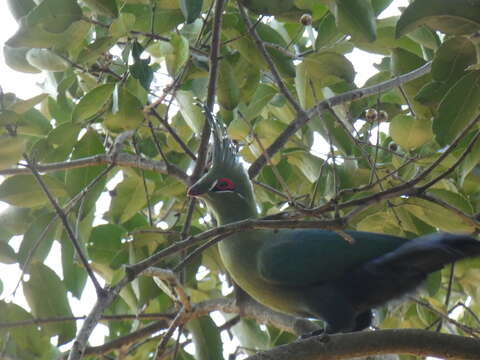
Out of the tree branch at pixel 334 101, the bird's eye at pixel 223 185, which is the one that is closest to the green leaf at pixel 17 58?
the bird's eye at pixel 223 185

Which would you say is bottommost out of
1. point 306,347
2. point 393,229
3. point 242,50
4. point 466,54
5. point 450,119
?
point 306,347

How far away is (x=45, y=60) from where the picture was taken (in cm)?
239

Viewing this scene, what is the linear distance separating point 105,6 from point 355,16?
73 cm

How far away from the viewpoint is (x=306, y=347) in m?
1.91

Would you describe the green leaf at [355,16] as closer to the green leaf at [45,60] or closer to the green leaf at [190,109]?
the green leaf at [190,109]

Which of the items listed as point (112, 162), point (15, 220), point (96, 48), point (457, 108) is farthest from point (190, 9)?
point (15, 220)

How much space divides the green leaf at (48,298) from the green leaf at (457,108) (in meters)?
1.30

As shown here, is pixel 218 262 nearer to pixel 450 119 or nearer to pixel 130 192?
pixel 130 192

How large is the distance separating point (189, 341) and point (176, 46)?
130cm

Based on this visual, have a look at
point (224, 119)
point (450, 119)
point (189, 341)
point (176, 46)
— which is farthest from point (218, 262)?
point (450, 119)

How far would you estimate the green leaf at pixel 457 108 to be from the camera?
1954mm

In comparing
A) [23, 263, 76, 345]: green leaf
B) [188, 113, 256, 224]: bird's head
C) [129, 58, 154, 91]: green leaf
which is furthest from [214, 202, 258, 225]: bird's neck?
[129, 58, 154, 91]: green leaf

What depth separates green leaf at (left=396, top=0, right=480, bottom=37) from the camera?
70.1 inches

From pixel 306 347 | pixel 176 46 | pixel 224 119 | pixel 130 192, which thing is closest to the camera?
pixel 306 347
